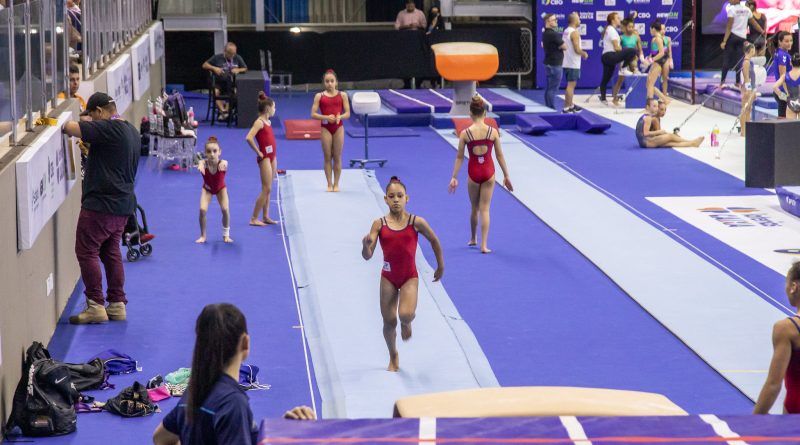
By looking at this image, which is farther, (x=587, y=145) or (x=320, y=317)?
(x=587, y=145)

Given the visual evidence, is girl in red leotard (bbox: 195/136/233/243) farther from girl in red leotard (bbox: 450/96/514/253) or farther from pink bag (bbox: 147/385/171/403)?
pink bag (bbox: 147/385/171/403)

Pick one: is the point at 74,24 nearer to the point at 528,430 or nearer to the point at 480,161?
the point at 480,161

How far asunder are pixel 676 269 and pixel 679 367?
2913 millimetres

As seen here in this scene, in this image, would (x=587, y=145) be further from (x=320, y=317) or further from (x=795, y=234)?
(x=320, y=317)

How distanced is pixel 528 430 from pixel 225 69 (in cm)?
1851

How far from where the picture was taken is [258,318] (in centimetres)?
1035

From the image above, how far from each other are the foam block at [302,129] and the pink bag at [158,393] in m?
12.6

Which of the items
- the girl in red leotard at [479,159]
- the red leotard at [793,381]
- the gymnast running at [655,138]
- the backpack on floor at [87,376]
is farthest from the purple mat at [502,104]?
the red leotard at [793,381]

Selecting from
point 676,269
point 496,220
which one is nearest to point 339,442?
point 676,269

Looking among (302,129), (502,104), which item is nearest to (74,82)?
(302,129)

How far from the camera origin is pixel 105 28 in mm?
16891

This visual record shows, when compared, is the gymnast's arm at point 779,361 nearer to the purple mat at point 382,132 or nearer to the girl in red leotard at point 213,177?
the girl in red leotard at point 213,177

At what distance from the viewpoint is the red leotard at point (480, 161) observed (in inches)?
486

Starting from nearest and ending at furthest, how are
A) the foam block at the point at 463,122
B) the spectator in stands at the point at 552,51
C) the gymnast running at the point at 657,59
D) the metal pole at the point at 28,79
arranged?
the metal pole at the point at 28,79
the foam block at the point at 463,122
the gymnast running at the point at 657,59
the spectator in stands at the point at 552,51
